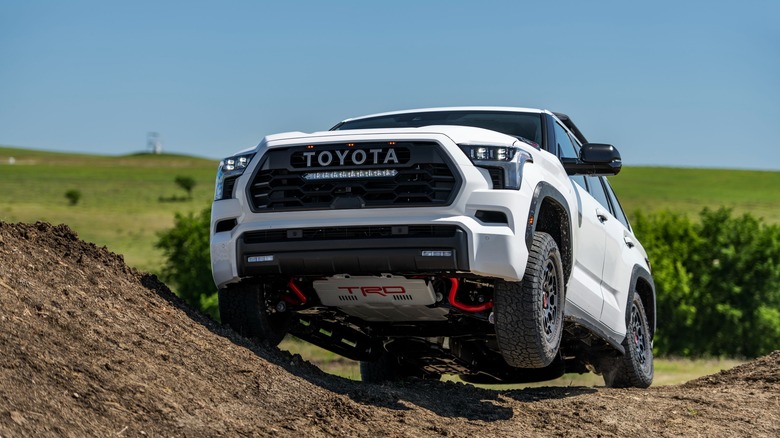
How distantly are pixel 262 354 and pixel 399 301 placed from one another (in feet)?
3.39

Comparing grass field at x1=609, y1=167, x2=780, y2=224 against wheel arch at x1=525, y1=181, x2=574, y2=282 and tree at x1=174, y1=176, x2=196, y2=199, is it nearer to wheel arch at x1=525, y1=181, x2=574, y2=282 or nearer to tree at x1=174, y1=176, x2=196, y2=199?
tree at x1=174, y1=176, x2=196, y2=199

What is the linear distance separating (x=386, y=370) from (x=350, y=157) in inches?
140

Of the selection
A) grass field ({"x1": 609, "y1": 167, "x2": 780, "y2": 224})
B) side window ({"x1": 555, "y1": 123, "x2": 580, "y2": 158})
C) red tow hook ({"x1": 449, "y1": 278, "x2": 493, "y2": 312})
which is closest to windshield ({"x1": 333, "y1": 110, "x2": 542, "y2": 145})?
side window ({"x1": 555, "y1": 123, "x2": 580, "y2": 158})

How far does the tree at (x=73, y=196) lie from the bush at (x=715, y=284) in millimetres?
62681

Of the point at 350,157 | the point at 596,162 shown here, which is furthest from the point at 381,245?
the point at 596,162

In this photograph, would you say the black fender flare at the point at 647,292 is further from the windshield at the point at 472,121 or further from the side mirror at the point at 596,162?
the windshield at the point at 472,121

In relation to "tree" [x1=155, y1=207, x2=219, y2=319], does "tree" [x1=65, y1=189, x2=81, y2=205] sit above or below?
above

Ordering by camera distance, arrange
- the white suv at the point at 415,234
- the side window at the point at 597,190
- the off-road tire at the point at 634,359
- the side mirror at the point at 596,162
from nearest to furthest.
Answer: the white suv at the point at 415,234, the side mirror at the point at 596,162, the side window at the point at 597,190, the off-road tire at the point at 634,359

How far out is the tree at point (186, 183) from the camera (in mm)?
127688

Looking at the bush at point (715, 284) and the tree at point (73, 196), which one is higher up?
the tree at point (73, 196)

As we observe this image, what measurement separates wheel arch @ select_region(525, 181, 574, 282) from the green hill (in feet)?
270

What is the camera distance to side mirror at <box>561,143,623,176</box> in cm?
818

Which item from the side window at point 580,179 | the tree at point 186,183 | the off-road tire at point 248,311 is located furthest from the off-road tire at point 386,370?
the tree at point 186,183

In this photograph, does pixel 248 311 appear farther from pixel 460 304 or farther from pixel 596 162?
pixel 596 162
